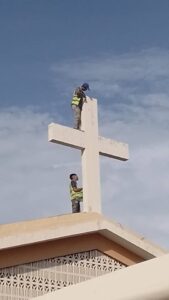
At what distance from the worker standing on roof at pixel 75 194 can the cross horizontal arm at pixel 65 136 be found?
474mm

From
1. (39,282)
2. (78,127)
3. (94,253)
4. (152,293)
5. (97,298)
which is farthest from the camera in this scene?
(78,127)

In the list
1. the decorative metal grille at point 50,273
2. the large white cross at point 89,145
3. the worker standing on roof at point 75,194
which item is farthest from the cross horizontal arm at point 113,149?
the decorative metal grille at point 50,273

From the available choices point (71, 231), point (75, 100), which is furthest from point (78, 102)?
point (71, 231)

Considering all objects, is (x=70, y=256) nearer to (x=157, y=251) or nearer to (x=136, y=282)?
(x=157, y=251)

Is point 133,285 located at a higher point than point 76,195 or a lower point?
lower

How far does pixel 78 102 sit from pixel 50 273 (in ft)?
8.13

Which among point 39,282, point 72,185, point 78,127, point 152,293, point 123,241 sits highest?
point 78,127

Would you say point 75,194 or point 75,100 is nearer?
point 75,194

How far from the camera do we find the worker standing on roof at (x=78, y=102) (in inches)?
377

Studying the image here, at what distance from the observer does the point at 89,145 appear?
371 inches

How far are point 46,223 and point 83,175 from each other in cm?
125

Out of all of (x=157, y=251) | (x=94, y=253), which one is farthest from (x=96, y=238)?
(x=157, y=251)

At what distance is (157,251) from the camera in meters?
9.27

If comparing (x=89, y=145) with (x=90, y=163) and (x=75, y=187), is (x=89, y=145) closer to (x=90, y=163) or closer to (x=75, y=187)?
(x=90, y=163)
